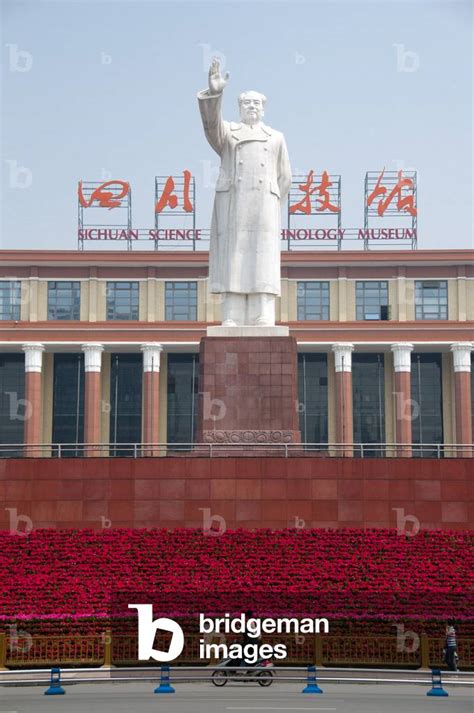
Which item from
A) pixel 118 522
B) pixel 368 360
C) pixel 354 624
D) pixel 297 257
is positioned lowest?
pixel 354 624

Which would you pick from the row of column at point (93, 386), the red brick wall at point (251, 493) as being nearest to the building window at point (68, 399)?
the row of column at point (93, 386)

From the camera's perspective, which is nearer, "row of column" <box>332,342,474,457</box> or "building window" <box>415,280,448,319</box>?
"row of column" <box>332,342,474,457</box>

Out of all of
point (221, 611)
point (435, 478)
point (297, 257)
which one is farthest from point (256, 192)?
point (297, 257)

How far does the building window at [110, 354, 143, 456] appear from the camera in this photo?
48.8 meters

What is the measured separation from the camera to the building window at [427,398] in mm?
48062

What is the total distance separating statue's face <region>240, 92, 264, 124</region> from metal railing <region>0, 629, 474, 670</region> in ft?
34.3

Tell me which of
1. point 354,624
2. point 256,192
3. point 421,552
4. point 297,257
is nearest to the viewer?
point 354,624

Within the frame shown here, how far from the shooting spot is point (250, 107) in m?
23.4

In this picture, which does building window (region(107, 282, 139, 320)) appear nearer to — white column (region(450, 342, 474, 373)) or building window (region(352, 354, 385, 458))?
building window (region(352, 354, 385, 458))

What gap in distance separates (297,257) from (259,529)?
27.1 meters

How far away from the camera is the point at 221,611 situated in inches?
727

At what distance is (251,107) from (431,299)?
1025 inches

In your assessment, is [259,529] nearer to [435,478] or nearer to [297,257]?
[435,478]

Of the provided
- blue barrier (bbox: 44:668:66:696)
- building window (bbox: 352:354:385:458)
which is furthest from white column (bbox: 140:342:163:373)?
blue barrier (bbox: 44:668:66:696)
